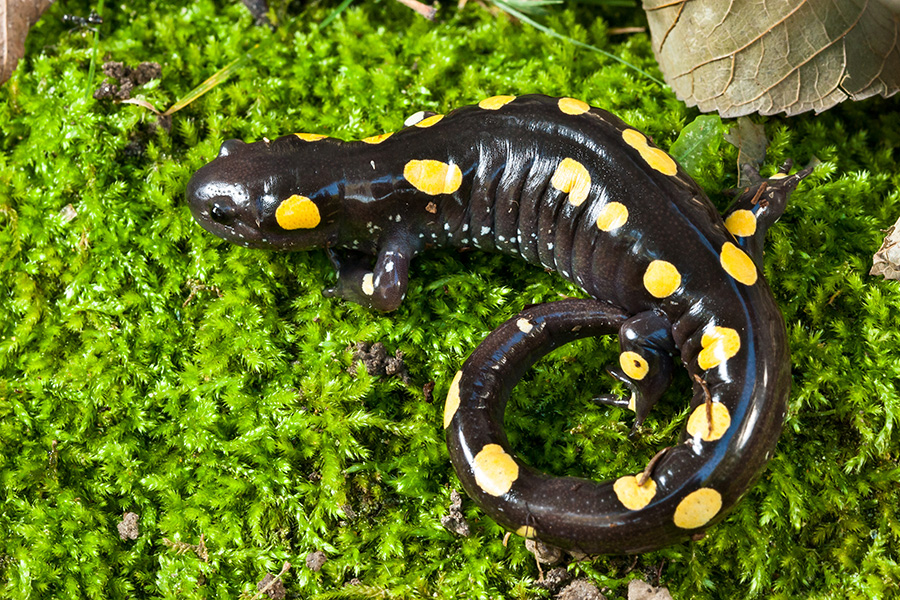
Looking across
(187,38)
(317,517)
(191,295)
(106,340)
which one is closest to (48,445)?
(106,340)

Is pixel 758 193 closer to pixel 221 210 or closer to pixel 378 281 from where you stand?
pixel 378 281

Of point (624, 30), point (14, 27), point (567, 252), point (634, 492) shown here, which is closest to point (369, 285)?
point (567, 252)

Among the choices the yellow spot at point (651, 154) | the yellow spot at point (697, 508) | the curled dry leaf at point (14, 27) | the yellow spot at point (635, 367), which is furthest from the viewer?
the curled dry leaf at point (14, 27)

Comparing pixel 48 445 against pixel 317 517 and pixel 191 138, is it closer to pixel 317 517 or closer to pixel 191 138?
pixel 317 517

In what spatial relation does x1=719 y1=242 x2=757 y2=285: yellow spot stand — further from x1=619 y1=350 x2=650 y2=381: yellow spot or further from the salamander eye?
the salamander eye

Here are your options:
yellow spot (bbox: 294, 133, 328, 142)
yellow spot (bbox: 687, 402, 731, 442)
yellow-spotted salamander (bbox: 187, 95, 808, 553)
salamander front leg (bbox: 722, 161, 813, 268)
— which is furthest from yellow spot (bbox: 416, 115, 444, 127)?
yellow spot (bbox: 687, 402, 731, 442)

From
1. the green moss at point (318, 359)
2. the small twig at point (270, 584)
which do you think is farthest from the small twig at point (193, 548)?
the small twig at point (270, 584)

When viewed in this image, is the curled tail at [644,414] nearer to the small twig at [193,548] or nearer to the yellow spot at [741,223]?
the yellow spot at [741,223]
